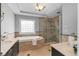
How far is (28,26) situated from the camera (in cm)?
149

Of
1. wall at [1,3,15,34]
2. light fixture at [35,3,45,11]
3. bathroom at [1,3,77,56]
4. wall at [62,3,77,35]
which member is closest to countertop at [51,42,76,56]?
bathroom at [1,3,77,56]

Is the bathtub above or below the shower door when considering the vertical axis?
below

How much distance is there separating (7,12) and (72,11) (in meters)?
1.03

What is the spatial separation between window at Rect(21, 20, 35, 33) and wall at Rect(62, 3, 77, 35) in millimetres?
452

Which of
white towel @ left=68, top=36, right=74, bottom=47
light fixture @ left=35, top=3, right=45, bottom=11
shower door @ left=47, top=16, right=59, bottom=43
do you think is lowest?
white towel @ left=68, top=36, right=74, bottom=47

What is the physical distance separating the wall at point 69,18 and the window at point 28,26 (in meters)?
0.45

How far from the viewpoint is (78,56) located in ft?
3.91

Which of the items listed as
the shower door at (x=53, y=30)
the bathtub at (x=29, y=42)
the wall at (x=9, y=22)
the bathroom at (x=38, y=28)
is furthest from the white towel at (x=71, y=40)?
the wall at (x=9, y=22)

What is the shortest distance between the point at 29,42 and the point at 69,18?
2.25 ft

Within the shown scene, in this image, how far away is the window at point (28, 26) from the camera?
1.49m

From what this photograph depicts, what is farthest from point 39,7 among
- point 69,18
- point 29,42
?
point 29,42

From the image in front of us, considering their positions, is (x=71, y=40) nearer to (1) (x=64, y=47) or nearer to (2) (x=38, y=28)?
(1) (x=64, y=47)

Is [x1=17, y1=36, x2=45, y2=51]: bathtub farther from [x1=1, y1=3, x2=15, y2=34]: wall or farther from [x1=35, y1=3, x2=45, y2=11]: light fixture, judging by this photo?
[x1=35, y1=3, x2=45, y2=11]: light fixture

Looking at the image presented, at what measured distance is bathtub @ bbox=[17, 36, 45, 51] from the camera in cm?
149
